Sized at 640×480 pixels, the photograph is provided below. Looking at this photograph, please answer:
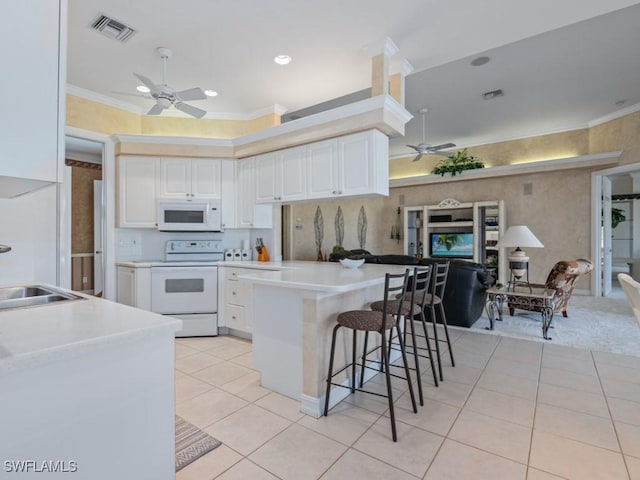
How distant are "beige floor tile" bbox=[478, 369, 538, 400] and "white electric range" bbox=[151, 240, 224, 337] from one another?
2.93 metres

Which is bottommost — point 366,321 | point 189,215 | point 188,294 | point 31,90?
point 188,294

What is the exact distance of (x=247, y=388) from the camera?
2.61m

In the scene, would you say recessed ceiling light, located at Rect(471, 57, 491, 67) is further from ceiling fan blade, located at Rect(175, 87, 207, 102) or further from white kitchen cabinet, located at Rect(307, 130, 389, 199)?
ceiling fan blade, located at Rect(175, 87, 207, 102)

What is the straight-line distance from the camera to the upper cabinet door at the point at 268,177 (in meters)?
4.05

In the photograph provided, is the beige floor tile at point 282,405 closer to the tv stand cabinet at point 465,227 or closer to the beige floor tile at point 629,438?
the beige floor tile at point 629,438

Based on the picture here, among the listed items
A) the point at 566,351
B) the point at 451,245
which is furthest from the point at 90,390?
the point at 451,245

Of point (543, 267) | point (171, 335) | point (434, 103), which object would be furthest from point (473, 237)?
point (171, 335)

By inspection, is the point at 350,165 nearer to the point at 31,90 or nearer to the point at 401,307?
the point at 401,307

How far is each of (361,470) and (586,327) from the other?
4147 mm

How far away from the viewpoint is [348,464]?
1.74 m

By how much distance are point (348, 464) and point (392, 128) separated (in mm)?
2828

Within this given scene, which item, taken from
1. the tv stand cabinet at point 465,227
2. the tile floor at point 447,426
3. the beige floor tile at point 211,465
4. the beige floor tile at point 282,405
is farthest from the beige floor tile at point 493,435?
the tv stand cabinet at point 465,227

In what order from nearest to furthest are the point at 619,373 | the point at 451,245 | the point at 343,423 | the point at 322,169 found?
the point at 343,423, the point at 619,373, the point at 322,169, the point at 451,245

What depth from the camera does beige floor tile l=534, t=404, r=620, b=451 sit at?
76.5 inches
